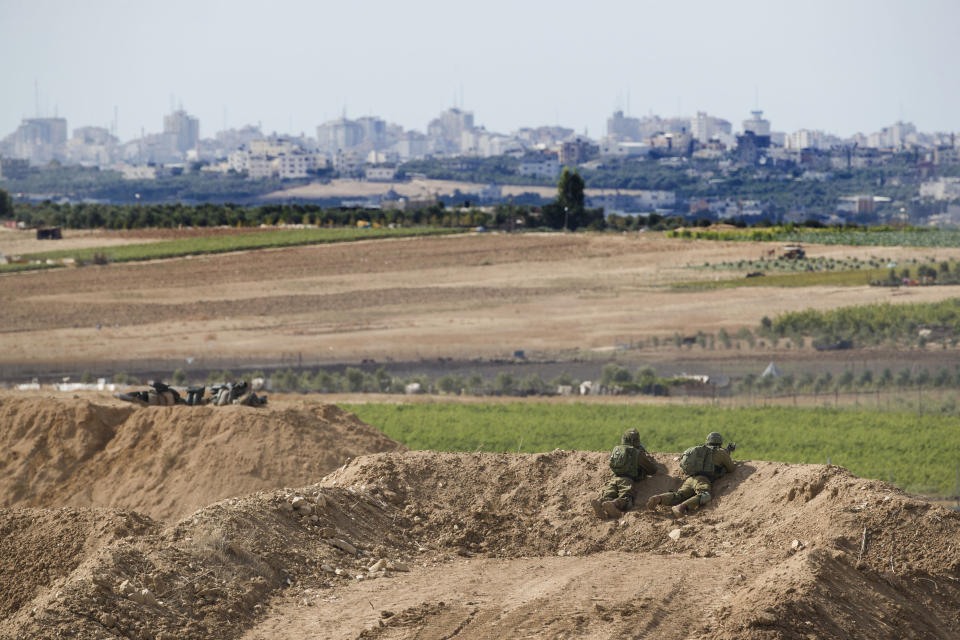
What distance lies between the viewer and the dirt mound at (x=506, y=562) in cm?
1424

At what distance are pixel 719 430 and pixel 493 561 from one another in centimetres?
2118

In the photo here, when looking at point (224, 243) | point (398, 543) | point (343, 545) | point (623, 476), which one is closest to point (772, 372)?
point (623, 476)

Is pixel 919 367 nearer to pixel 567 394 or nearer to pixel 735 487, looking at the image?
pixel 567 394

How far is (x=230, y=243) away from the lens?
343ft

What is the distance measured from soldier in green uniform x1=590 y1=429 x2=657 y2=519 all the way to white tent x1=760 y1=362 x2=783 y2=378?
29.7 m

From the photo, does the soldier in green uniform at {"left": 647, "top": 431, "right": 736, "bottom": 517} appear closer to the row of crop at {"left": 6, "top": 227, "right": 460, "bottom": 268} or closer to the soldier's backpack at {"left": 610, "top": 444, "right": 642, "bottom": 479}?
the soldier's backpack at {"left": 610, "top": 444, "right": 642, "bottom": 479}

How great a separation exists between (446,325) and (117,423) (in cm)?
3921

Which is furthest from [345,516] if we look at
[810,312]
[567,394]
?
[810,312]

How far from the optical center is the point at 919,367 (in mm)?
50719

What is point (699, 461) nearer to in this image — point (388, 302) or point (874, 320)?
point (874, 320)

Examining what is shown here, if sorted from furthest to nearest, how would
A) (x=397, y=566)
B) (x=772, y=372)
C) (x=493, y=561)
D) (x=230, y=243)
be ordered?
(x=230, y=243)
(x=772, y=372)
(x=493, y=561)
(x=397, y=566)

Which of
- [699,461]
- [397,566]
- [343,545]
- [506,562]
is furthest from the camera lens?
[699,461]

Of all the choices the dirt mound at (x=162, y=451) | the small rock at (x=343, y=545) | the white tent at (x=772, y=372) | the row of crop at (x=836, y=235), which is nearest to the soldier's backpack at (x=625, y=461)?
the small rock at (x=343, y=545)

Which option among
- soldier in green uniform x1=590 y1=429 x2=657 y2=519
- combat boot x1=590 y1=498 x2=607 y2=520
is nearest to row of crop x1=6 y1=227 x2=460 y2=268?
soldier in green uniform x1=590 y1=429 x2=657 y2=519
